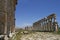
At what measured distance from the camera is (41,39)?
14.8m

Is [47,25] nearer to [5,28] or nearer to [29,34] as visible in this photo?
[29,34]

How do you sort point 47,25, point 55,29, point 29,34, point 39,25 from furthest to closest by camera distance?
point 39,25 → point 47,25 → point 55,29 → point 29,34

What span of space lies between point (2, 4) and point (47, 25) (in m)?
9.79

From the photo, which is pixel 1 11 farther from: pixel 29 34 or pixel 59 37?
pixel 59 37

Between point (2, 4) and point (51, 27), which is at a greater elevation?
point (2, 4)

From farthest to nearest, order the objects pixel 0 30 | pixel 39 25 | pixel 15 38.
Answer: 1. pixel 39 25
2. pixel 15 38
3. pixel 0 30

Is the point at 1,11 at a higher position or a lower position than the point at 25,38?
higher

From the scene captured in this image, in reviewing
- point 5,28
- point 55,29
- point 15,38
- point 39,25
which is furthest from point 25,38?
point 39,25

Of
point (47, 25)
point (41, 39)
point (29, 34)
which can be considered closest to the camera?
point (41, 39)

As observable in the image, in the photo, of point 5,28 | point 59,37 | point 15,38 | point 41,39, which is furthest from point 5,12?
point 59,37

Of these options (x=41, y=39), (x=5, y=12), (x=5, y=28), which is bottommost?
(x=41, y=39)

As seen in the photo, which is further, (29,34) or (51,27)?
(51,27)

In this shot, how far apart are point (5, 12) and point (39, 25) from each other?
A: 11.1 metres

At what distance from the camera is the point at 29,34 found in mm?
15992
